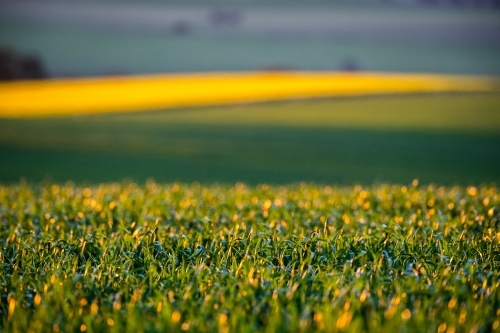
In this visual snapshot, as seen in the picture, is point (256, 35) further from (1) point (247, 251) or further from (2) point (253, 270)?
(2) point (253, 270)

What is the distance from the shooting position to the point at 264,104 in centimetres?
2952

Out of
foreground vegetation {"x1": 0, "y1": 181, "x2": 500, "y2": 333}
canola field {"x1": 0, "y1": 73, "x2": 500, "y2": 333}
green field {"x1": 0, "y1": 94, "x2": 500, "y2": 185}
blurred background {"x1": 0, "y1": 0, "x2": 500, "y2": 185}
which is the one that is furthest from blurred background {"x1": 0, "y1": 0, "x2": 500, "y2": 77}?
foreground vegetation {"x1": 0, "y1": 181, "x2": 500, "y2": 333}

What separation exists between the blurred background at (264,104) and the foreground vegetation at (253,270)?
10445mm

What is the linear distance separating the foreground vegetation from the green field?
34.1ft

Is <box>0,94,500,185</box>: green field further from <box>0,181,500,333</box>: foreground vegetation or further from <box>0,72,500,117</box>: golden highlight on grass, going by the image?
<box>0,181,500,333</box>: foreground vegetation

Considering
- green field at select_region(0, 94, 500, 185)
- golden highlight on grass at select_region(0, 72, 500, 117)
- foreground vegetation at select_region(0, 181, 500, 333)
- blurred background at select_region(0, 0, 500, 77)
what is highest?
blurred background at select_region(0, 0, 500, 77)

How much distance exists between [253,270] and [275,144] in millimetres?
18144

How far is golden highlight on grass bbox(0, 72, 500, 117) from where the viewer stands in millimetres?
29922

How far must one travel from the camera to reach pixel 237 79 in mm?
37281

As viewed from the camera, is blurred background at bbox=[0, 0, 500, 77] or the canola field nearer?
the canola field

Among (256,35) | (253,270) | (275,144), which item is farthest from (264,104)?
(253,270)

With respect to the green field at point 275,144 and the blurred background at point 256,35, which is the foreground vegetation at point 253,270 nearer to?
the green field at point 275,144

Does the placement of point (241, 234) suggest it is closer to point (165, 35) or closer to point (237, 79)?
point (165, 35)

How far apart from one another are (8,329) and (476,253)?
12.1 ft
